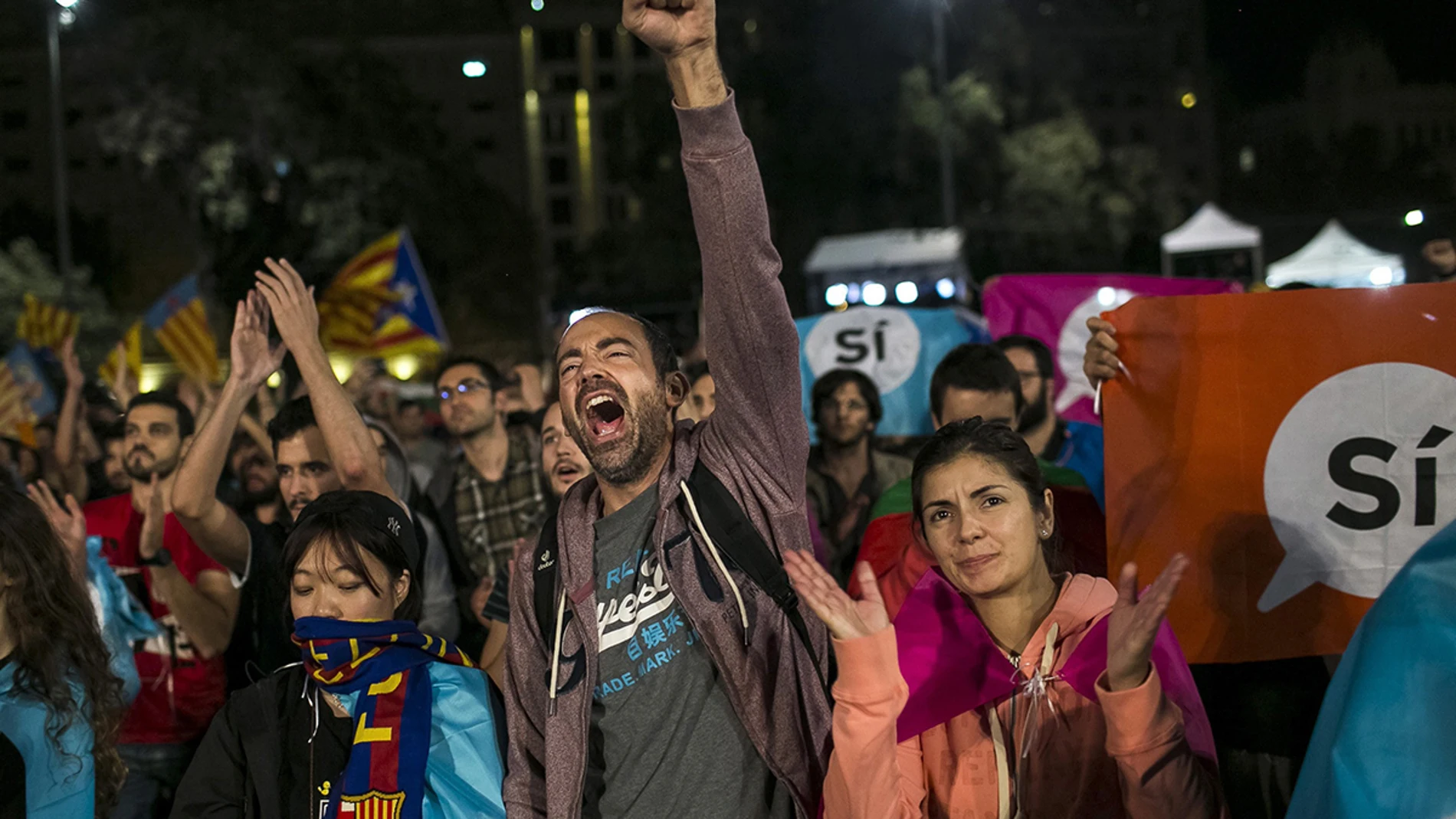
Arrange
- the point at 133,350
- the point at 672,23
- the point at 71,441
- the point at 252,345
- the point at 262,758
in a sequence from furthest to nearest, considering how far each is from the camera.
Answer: the point at 133,350 < the point at 71,441 < the point at 252,345 < the point at 262,758 < the point at 672,23

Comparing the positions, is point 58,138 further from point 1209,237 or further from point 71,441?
point 71,441

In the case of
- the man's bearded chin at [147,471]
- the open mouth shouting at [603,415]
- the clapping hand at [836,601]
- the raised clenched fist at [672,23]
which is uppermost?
the raised clenched fist at [672,23]

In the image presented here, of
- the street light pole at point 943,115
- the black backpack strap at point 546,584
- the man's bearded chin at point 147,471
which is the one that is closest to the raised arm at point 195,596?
the man's bearded chin at point 147,471

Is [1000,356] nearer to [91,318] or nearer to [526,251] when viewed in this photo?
[91,318]

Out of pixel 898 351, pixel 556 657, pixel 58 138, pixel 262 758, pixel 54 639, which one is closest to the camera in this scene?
pixel 556 657

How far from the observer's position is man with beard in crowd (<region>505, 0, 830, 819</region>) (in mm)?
2832

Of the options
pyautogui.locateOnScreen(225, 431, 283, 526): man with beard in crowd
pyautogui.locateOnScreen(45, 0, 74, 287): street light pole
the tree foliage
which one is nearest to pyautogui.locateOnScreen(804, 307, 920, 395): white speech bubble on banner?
pyautogui.locateOnScreen(225, 431, 283, 526): man with beard in crowd

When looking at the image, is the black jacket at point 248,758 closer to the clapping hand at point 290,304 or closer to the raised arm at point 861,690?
the clapping hand at point 290,304

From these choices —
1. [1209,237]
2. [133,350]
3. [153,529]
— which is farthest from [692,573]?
[1209,237]

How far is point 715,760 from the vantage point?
2.93 m

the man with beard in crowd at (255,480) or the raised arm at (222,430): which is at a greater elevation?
the raised arm at (222,430)

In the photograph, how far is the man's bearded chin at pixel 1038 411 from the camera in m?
5.49

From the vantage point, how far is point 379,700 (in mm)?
3467

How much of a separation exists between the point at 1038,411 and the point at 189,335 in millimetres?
8691
